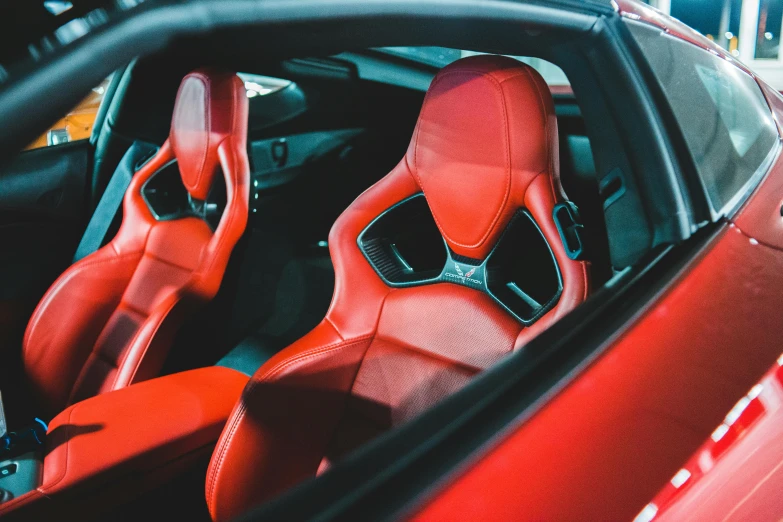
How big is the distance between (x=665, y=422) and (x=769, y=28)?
865 cm

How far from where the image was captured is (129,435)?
1.17 metres

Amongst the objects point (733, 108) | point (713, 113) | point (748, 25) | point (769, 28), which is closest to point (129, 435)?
point (713, 113)

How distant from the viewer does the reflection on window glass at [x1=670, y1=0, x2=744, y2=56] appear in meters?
7.12

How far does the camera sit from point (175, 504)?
129 centimetres

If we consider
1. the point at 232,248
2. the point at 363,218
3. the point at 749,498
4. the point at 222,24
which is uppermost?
the point at 222,24

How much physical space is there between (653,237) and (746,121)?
505mm

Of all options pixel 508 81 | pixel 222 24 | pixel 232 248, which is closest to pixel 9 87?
pixel 222 24

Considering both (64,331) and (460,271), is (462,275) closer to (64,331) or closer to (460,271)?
(460,271)

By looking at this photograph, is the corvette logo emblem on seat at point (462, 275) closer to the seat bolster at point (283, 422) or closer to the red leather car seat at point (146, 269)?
the seat bolster at point (283, 422)

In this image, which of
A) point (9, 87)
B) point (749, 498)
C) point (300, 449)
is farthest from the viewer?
point (300, 449)

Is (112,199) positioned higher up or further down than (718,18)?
higher up

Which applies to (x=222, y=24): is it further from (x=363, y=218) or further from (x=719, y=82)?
(x=719, y=82)

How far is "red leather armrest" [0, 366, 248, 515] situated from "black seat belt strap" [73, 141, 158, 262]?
138 centimetres

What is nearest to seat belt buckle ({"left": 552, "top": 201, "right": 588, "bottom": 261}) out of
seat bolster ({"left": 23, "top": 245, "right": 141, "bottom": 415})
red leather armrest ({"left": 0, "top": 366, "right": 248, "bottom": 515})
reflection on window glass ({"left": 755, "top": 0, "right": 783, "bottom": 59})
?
red leather armrest ({"left": 0, "top": 366, "right": 248, "bottom": 515})
